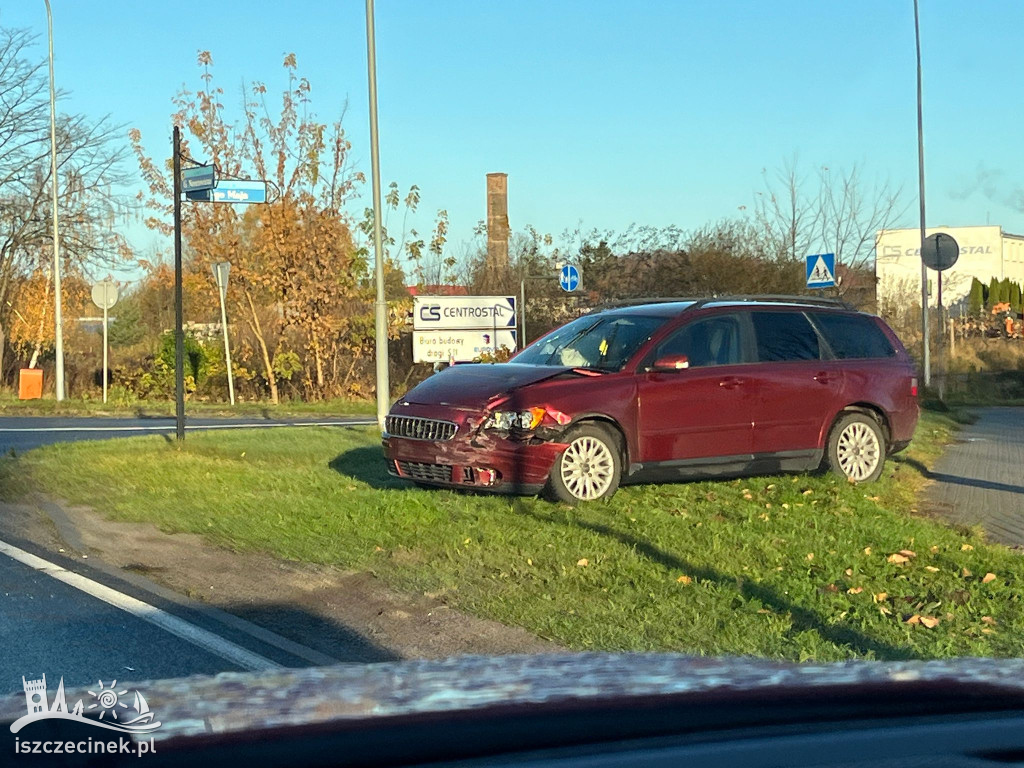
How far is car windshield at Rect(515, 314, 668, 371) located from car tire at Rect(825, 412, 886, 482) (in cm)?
203

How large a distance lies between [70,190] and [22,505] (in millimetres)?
25449

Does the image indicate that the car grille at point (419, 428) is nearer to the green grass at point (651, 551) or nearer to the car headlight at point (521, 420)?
the car headlight at point (521, 420)

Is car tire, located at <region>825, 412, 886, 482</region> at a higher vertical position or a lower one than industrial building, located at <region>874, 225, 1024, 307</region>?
lower

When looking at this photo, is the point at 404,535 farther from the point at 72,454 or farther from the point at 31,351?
the point at 31,351

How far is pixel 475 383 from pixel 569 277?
14.3 metres

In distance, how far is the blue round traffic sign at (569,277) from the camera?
23.8m

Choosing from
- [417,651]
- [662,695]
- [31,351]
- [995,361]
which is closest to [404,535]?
[417,651]

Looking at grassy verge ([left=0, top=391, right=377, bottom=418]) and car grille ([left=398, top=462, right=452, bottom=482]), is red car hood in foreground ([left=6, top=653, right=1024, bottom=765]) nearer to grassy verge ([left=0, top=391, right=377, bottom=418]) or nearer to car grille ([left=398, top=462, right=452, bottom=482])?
car grille ([left=398, top=462, right=452, bottom=482])

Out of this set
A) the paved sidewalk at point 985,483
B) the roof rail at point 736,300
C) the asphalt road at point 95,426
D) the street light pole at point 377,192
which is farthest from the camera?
the asphalt road at point 95,426

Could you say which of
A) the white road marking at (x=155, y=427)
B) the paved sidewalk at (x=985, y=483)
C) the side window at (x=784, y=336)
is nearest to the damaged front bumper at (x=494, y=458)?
the side window at (x=784, y=336)

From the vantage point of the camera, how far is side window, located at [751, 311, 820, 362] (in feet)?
35.1

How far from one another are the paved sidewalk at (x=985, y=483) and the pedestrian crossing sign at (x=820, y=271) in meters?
3.76

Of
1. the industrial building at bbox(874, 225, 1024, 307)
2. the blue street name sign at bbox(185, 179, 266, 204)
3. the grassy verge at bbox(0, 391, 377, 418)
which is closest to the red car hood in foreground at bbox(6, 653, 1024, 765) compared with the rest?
the blue street name sign at bbox(185, 179, 266, 204)

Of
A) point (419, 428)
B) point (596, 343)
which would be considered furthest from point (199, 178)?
point (596, 343)
